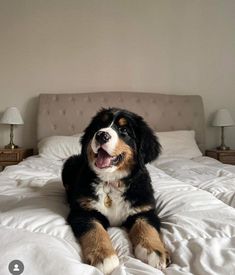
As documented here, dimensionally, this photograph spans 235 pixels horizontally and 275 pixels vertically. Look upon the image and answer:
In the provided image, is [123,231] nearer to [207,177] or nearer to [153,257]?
[153,257]

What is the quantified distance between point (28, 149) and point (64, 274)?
310 cm

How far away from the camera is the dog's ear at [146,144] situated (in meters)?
1.34

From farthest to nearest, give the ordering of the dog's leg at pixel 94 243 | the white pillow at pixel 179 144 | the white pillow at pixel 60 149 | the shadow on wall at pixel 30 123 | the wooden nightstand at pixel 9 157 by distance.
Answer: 1. the shadow on wall at pixel 30 123
2. the wooden nightstand at pixel 9 157
3. the white pillow at pixel 179 144
4. the white pillow at pixel 60 149
5. the dog's leg at pixel 94 243

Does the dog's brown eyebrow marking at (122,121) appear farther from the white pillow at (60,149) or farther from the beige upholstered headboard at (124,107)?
the beige upholstered headboard at (124,107)

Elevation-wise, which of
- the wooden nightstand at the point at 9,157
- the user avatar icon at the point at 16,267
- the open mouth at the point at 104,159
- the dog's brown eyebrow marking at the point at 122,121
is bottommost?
the wooden nightstand at the point at 9,157

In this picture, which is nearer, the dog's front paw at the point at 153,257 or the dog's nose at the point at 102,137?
the dog's front paw at the point at 153,257

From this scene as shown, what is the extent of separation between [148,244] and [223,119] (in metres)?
3.06

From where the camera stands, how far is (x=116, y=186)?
4.12 feet

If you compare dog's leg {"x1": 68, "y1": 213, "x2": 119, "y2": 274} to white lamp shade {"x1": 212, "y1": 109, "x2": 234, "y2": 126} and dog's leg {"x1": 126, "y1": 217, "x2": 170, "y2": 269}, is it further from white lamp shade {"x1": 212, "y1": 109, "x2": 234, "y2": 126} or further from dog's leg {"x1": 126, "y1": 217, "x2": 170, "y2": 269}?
white lamp shade {"x1": 212, "y1": 109, "x2": 234, "y2": 126}

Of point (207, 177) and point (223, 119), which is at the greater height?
point (223, 119)

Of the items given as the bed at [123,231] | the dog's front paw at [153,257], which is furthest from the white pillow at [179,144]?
the dog's front paw at [153,257]

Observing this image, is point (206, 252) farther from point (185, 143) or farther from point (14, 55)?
point (14, 55)

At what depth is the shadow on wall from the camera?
12.4ft

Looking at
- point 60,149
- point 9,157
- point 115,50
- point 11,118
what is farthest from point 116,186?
point 115,50
